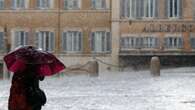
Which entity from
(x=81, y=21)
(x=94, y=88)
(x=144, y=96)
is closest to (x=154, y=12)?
(x=81, y=21)

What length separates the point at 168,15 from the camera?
40.6 meters

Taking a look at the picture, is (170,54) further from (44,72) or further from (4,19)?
(44,72)

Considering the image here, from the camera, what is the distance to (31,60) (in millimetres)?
8297

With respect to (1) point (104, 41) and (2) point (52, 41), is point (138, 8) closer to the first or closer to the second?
(1) point (104, 41)

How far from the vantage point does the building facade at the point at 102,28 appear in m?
40.2

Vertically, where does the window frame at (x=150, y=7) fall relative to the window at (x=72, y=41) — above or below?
above

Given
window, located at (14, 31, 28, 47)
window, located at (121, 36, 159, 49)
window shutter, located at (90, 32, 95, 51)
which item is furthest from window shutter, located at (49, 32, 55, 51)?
window, located at (121, 36, 159, 49)

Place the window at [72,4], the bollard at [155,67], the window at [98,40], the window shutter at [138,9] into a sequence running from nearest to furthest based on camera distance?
the bollard at [155,67]
the window shutter at [138,9]
the window at [98,40]
the window at [72,4]

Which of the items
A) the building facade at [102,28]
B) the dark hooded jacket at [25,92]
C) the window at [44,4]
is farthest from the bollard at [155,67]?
the dark hooded jacket at [25,92]

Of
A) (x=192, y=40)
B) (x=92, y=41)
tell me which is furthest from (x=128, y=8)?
(x=192, y=40)

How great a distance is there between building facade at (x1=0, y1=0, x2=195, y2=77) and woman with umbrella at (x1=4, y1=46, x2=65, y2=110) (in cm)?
3137

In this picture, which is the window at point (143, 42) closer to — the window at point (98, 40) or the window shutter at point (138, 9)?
the window shutter at point (138, 9)

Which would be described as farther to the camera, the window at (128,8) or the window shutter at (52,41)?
the window shutter at (52,41)

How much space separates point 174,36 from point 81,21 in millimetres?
6650
